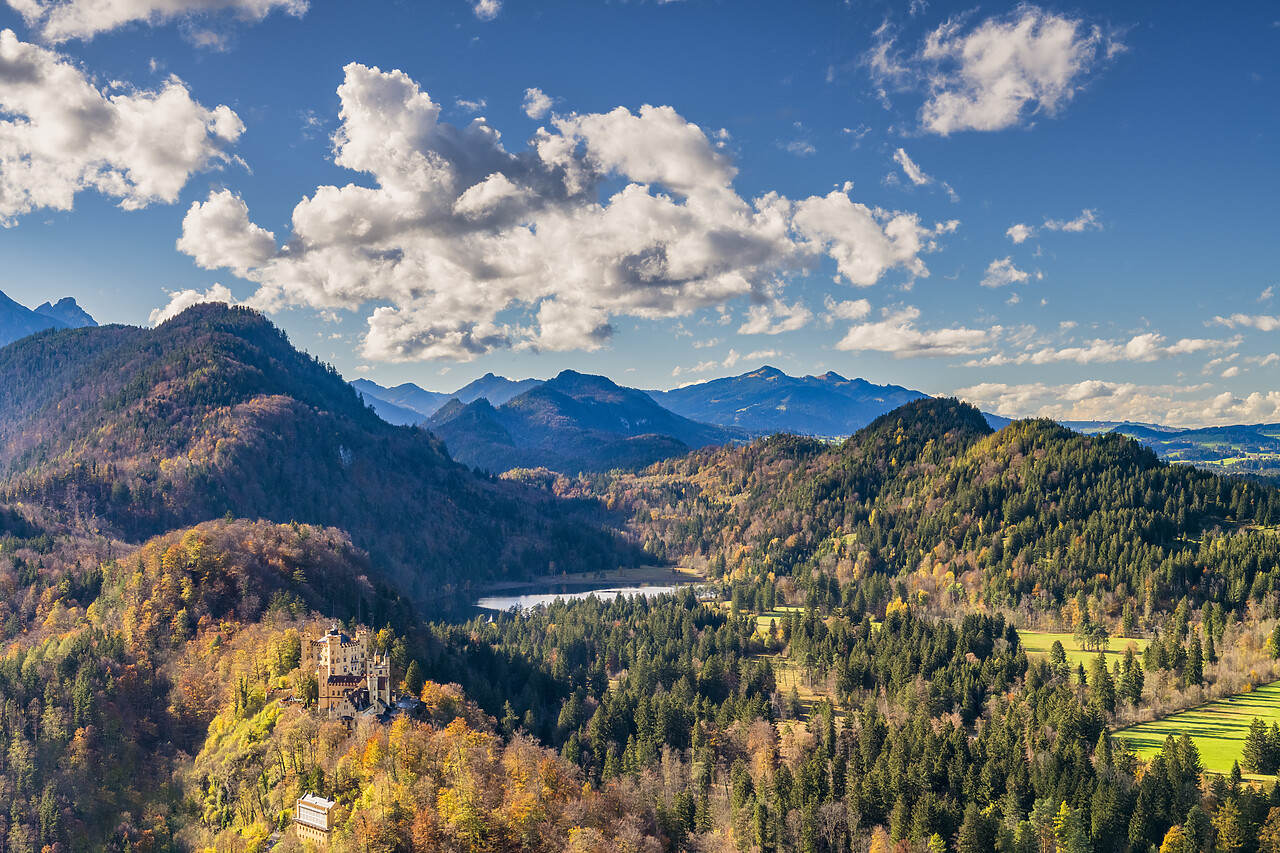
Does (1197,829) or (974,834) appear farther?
(974,834)

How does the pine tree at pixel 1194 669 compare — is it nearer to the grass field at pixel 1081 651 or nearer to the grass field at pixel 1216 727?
the grass field at pixel 1216 727

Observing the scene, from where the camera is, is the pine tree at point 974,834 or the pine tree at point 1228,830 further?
the pine tree at point 974,834

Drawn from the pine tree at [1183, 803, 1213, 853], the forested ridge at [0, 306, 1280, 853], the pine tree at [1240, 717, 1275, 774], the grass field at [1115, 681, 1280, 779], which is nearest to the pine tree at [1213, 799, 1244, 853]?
the forested ridge at [0, 306, 1280, 853]

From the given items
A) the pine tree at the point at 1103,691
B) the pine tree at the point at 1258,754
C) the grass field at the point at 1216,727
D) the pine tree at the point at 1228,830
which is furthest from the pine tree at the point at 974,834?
the pine tree at the point at 1103,691

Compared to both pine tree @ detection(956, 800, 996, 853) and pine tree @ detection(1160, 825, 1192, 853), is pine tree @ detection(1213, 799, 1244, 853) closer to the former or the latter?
pine tree @ detection(1160, 825, 1192, 853)

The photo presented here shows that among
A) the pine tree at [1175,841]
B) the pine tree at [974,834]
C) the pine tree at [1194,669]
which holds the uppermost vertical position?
the pine tree at [1194,669]

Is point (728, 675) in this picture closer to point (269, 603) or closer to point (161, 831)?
point (269, 603)

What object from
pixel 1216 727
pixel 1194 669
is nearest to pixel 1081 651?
pixel 1194 669

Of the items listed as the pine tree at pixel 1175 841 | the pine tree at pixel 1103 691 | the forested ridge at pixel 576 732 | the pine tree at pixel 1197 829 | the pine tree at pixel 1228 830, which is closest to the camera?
the pine tree at pixel 1228 830

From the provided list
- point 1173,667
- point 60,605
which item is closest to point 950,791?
point 1173,667

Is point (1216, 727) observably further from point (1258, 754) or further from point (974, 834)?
point (974, 834)
